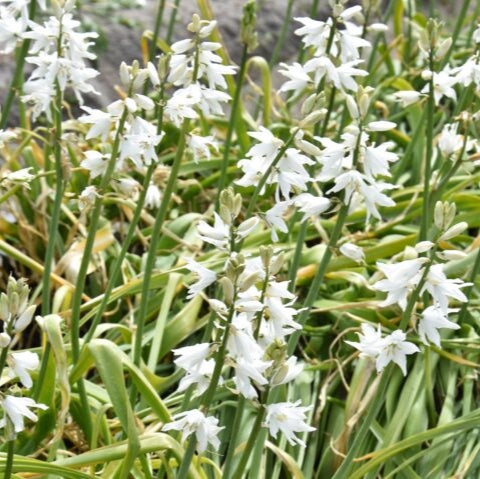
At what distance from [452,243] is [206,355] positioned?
2.09 meters

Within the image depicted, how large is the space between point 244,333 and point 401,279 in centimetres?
37

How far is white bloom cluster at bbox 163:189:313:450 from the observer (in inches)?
70.5

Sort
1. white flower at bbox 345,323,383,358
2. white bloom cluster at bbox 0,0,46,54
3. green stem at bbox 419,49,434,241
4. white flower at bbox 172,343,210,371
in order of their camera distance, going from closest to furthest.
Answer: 1. white flower at bbox 172,343,210,371
2. white flower at bbox 345,323,383,358
3. green stem at bbox 419,49,434,241
4. white bloom cluster at bbox 0,0,46,54

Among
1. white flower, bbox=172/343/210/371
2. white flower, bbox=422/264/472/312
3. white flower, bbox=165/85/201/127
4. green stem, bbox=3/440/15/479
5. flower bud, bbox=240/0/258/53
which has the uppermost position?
flower bud, bbox=240/0/258/53

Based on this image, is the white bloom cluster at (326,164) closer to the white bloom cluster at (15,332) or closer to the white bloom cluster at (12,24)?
the white bloom cluster at (15,332)

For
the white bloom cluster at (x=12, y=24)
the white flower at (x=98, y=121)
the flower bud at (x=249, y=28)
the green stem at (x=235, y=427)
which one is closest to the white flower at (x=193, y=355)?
the green stem at (x=235, y=427)

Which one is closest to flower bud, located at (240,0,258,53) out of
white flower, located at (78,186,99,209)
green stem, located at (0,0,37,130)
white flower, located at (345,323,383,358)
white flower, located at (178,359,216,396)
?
white flower, located at (78,186,99,209)

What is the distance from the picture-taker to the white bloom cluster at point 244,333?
1790 mm

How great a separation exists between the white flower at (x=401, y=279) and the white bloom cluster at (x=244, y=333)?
0.72ft

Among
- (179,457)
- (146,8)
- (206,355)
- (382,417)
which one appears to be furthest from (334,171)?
(146,8)

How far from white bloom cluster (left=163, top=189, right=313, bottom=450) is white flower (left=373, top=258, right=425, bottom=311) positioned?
0.72ft

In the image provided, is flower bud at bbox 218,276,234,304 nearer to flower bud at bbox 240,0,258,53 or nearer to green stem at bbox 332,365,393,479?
green stem at bbox 332,365,393,479

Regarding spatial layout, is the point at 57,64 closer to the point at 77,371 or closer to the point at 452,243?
the point at 77,371

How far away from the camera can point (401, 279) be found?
201 centimetres
